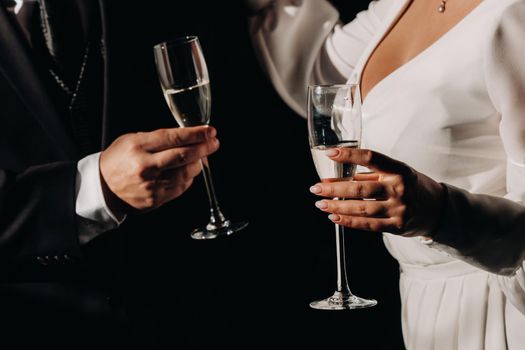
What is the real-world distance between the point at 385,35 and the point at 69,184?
0.90 meters

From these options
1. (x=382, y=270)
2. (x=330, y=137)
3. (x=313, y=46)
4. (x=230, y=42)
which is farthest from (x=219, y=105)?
(x=330, y=137)

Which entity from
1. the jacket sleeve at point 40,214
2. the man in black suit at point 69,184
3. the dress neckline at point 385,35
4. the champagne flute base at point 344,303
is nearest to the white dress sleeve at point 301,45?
the dress neckline at point 385,35

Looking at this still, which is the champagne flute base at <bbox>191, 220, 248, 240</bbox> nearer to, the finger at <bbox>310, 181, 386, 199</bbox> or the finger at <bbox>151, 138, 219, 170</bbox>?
the finger at <bbox>151, 138, 219, 170</bbox>

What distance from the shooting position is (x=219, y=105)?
2055 millimetres

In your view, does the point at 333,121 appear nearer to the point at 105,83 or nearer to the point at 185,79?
the point at 185,79

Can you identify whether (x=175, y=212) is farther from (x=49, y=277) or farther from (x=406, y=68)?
(x=406, y=68)

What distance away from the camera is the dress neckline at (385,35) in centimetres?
135

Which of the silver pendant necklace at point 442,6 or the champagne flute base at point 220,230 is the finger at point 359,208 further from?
the silver pendant necklace at point 442,6

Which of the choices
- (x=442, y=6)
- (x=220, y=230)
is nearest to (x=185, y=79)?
(x=220, y=230)

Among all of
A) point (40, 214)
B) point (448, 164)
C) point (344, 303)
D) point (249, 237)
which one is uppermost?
point (448, 164)

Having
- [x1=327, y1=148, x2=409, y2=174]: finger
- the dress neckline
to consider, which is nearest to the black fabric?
the dress neckline

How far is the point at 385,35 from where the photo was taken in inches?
63.6

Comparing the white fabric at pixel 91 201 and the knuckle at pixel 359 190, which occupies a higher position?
the knuckle at pixel 359 190

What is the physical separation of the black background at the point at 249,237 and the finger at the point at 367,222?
3.09 ft
